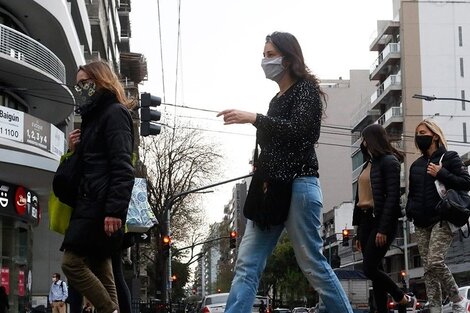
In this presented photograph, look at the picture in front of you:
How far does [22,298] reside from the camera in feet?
92.7

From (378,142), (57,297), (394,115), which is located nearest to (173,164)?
(394,115)

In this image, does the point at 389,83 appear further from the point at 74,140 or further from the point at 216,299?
the point at 74,140

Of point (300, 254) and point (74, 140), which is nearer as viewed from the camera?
point (300, 254)

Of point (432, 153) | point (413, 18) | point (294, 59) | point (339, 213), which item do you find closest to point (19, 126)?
point (432, 153)

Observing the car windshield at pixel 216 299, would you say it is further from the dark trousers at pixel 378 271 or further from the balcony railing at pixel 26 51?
the dark trousers at pixel 378 271

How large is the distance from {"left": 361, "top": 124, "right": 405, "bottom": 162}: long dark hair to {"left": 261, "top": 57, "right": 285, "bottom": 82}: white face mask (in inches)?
98.7

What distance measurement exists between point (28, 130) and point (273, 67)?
20.7 m

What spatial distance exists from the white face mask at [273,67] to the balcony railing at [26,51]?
20.2m

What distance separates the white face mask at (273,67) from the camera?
216 inches

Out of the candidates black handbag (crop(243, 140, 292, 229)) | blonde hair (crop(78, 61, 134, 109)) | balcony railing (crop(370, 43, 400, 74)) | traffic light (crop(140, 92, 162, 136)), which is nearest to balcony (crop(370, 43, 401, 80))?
balcony railing (crop(370, 43, 400, 74))

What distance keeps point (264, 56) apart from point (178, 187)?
178 ft

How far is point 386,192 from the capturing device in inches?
296

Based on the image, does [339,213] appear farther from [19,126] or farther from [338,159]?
[19,126]

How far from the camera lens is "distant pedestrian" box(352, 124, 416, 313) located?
728cm
